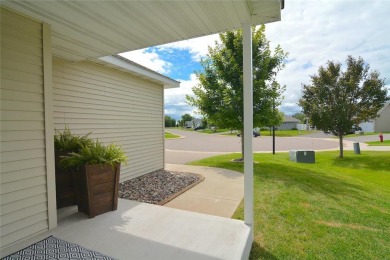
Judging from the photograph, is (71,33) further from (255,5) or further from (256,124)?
(256,124)

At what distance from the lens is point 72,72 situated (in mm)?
4340

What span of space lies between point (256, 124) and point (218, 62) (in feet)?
10.2

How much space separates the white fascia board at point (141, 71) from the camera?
488 cm

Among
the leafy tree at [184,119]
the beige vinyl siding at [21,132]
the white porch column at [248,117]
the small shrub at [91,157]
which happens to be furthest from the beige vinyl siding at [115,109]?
the leafy tree at [184,119]

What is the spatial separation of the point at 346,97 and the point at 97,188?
12.9m

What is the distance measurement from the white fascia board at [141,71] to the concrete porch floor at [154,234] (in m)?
3.29

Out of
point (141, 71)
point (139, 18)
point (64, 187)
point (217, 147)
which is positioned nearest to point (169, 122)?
point (217, 147)

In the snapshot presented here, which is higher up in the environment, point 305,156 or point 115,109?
point 115,109

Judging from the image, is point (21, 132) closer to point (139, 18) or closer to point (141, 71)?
point (139, 18)

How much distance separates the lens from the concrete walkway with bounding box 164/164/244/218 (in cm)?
385

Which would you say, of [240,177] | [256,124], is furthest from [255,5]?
[256,124]

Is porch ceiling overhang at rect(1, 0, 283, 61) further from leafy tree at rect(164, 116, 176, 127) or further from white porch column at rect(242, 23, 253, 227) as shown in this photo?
leafy tree at rect(164, 116, 176, 127)

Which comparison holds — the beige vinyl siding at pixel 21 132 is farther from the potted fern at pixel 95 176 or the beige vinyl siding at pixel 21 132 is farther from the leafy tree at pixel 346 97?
the leafy tree at pixel 346 97

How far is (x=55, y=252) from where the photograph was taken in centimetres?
220
